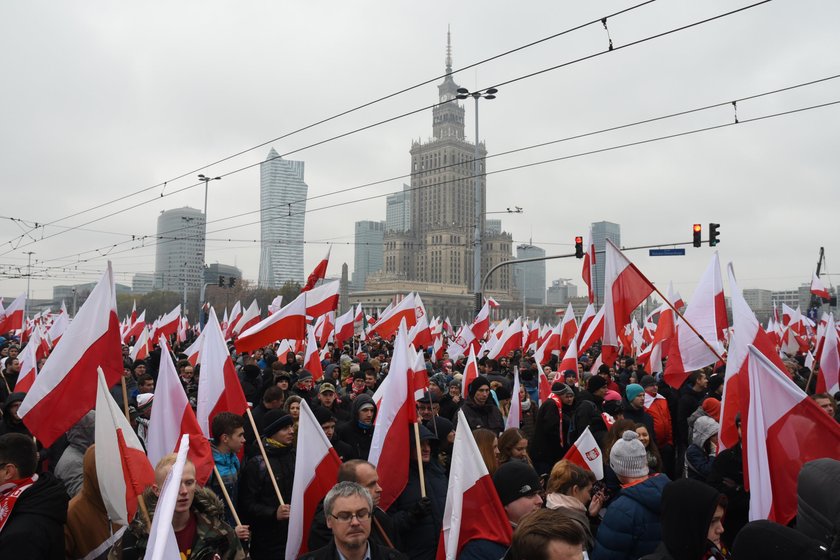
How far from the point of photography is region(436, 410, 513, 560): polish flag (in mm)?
3523

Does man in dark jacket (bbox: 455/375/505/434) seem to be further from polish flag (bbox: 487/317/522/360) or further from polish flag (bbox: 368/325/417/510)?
polish flag (bbox: 487/317/522/360)

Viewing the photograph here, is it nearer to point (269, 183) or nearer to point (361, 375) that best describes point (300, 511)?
point (361, 375)

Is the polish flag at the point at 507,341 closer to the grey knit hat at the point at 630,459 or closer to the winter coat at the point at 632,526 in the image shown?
the grey knit hat at the point at 630,459

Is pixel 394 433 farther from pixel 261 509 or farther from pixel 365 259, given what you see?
pixel 365 259

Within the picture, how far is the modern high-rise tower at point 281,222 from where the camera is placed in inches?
5827

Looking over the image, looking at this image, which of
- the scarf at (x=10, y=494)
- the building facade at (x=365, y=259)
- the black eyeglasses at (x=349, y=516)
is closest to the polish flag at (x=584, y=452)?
the black eyeglasses at (x=349, y=516)

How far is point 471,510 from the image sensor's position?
3.60m

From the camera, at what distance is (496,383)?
863cm

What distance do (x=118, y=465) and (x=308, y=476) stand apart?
1.24m

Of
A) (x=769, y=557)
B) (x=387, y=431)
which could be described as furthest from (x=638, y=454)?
(x=387, y=431)

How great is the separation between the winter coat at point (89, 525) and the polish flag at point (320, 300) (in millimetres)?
7598

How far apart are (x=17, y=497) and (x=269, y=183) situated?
183301 millimetres

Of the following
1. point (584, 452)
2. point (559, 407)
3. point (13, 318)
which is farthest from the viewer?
point (13, 318)

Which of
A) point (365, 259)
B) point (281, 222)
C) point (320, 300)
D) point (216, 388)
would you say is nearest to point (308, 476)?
point (216, 388)
